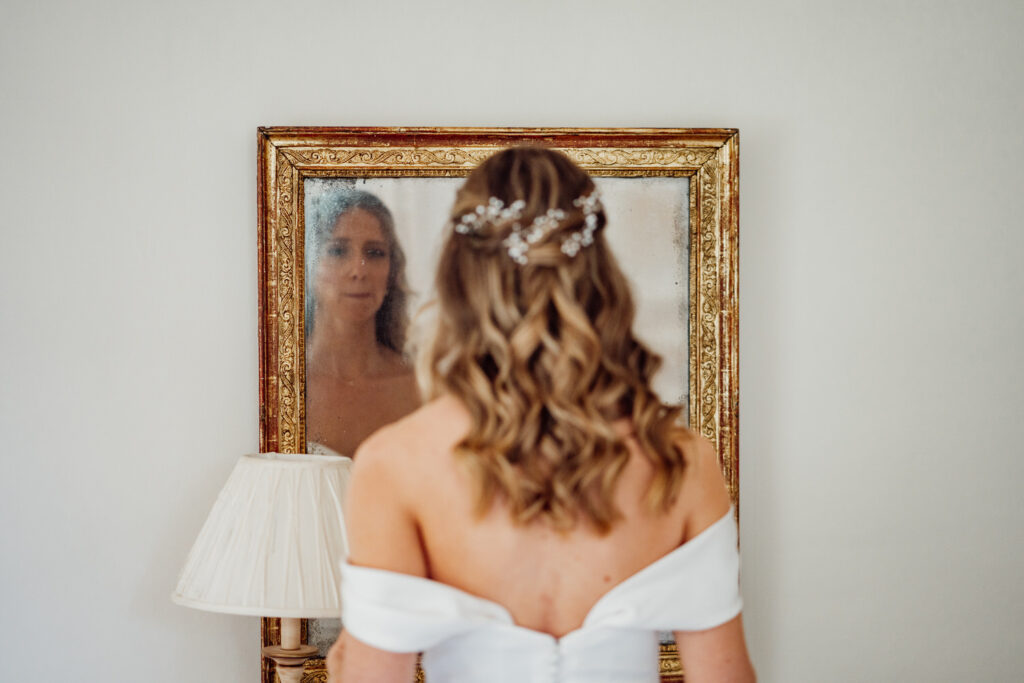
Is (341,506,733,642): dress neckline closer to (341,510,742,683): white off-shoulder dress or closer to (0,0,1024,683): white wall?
(341,510,742,683): white off-shoulder dress

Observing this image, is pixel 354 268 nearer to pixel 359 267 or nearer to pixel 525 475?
pixel 359 267

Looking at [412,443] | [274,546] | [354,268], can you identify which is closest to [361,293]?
[354,268]

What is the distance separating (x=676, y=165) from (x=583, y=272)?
1.24 metres

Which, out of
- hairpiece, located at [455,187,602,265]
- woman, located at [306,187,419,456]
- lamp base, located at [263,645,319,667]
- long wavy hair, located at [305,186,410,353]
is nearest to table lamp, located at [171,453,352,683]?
lamp base, located at [263,645,319,667]

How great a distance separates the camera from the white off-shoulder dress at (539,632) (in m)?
1.38

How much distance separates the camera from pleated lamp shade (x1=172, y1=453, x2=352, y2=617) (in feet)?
6.70

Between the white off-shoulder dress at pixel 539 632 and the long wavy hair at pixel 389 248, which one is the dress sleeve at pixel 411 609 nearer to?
the white off-shoulder dress at pixel 539 632

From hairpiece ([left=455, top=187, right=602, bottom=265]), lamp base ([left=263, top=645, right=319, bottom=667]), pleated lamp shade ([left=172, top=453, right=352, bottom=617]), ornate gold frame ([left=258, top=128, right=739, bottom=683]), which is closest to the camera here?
hairpiece ([left=455, top=187, right=602, bottom=265])

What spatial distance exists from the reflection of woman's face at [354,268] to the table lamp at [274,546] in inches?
19.7

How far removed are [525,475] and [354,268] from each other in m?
1.26

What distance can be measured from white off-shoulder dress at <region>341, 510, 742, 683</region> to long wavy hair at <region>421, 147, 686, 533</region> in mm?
133
